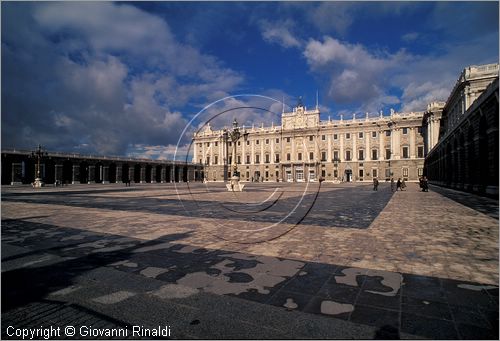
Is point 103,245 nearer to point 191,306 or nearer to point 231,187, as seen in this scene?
point 191,306

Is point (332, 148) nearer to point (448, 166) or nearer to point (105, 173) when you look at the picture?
point (448, 166)

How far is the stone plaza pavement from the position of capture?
326 cm

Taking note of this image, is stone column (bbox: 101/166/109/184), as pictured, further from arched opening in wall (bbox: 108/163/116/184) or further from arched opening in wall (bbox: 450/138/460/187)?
arched opening in wall (bbox: 450/138/460/187)

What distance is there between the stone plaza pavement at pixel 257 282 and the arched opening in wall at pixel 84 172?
173ft

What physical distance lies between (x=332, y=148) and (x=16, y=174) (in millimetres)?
65371

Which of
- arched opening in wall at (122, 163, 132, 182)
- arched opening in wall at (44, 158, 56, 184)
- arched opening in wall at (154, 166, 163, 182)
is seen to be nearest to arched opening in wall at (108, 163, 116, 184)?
arched opening in wall at (122, 163, 132, 182)

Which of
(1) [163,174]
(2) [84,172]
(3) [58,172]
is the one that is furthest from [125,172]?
(3) [58,172]

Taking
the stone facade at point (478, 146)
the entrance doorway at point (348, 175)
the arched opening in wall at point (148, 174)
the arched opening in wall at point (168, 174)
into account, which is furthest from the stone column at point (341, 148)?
the arched opening in wall at point (148, 174)

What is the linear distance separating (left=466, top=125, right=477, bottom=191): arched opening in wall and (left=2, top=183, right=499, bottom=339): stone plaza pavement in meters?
18.0

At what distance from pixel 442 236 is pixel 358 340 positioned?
630cm

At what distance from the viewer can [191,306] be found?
146 inches

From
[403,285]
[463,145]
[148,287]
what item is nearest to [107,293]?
[148,287]

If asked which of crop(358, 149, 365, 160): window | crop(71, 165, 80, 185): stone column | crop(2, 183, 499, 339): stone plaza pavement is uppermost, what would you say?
crop(358, 149, 365, 160): window

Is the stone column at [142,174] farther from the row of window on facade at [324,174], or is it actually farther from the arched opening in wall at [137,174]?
the row of window on facade at [324,174]
